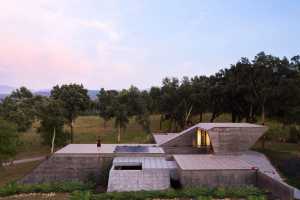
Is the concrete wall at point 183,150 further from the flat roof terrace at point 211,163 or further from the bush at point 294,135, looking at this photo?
the bush at point 294,135

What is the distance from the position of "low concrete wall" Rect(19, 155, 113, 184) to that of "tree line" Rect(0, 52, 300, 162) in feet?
16.0

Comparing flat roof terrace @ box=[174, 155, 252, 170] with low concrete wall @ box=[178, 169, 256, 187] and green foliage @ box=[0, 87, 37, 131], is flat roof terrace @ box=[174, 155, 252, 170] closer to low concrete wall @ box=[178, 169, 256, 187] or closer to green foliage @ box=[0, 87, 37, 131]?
low concrete wall @ box=[178, 169, 256, 187]

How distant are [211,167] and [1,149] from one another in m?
15.6

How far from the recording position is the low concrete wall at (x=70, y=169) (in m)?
21.2

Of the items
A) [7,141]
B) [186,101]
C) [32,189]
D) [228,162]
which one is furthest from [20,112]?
[228,162]

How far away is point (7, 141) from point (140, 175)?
39.0 ft

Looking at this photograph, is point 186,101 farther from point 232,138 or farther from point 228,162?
point 228,162

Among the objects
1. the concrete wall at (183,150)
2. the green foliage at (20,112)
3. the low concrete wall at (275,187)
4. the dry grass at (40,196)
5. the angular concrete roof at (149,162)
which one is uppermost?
the green foliage at (20,112)

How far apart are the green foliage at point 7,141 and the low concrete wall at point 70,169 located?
4.38 meters

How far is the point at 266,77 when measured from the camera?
30.6 m

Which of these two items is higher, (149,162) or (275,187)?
(149,162)

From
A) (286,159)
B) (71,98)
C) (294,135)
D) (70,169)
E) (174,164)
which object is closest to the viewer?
(174,164)

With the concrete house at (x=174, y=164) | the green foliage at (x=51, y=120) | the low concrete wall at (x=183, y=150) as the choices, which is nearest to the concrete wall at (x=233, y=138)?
the concrete house at (x=174, y=164)

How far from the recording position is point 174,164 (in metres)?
20.6
